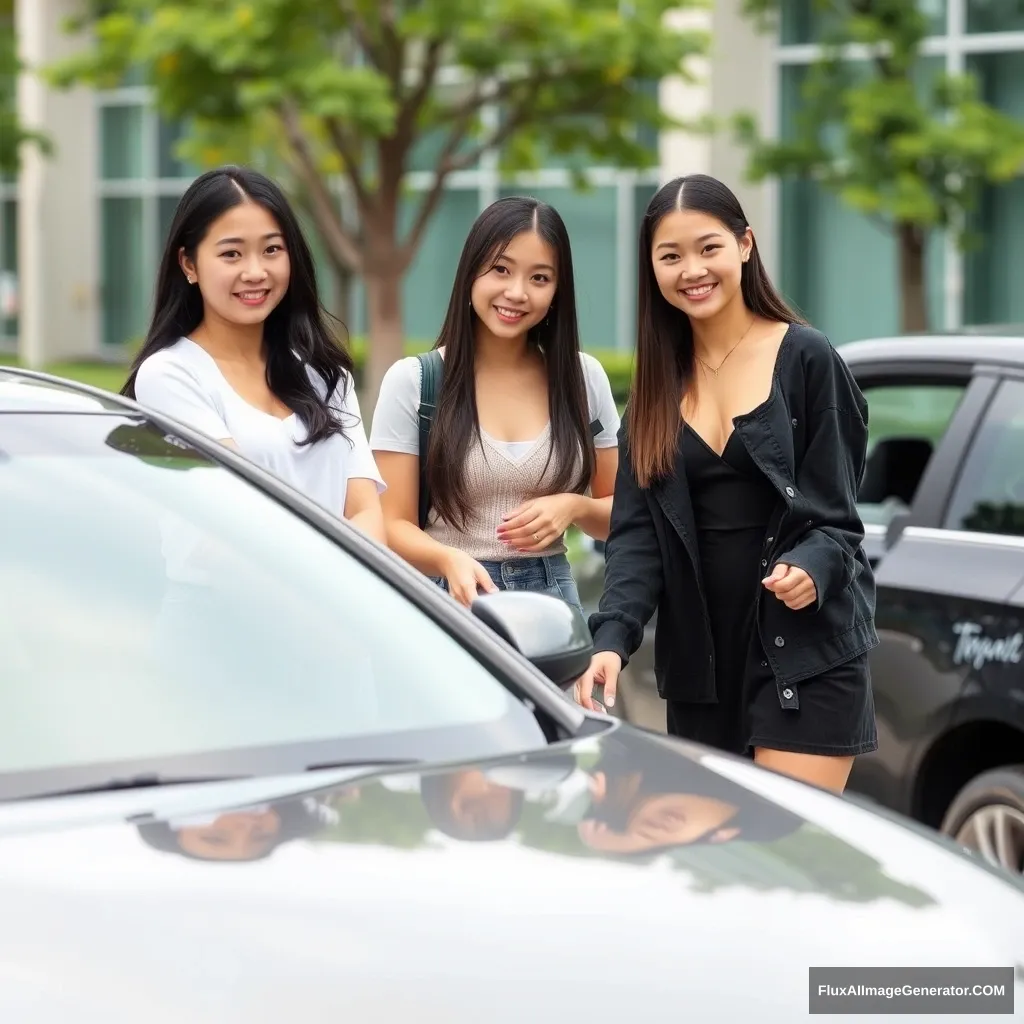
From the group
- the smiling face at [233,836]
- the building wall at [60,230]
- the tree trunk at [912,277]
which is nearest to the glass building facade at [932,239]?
the tree trunk at [912,277]

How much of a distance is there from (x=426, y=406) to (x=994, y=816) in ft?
5.51

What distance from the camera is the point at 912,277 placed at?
15.4 metres

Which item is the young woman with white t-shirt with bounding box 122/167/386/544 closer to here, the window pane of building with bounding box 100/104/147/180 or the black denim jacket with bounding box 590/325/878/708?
the black denim jacket with bounding box 590/325/878/708

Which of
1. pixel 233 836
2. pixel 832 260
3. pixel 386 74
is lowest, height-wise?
pixel 233 836

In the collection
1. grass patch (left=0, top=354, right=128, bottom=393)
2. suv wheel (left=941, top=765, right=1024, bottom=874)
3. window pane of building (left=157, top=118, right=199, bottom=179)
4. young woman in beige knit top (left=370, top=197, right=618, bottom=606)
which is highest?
window pane of building (left=157, top=118, right=199, bottom=179)

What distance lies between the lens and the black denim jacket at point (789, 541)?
3.59 meters

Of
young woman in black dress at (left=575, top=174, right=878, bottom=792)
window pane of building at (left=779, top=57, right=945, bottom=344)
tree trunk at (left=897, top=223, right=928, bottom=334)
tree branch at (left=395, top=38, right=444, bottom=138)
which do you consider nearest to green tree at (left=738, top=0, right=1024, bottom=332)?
tree trunk at (left=897, top=223, right=928, bottom=334)

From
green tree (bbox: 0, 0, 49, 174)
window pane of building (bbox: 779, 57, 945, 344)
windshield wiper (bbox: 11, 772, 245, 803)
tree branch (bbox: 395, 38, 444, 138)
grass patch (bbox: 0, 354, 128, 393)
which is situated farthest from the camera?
grass patch (bbox: 0, 354, 128, 393)

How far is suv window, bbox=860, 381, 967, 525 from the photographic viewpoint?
5.05 meters

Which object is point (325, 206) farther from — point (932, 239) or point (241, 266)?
point (241, 266)

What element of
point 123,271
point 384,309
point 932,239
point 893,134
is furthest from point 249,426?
point 123,271

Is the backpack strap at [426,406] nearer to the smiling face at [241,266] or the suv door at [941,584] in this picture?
the smiling face at [241,266]

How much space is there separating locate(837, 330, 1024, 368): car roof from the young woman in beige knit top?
3.95 ft

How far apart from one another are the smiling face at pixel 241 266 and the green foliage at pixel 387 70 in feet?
35.4
